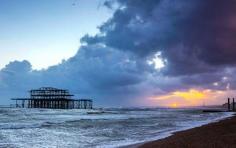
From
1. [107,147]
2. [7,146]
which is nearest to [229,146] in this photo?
[107,147]

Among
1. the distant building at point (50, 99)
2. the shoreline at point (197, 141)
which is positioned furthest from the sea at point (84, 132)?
the distant building at point (50, 99)

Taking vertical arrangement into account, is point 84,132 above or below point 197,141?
below

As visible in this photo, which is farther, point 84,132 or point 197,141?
point 84,132

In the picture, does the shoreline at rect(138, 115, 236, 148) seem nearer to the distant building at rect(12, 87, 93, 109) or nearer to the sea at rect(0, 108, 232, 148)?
the sea at rect(0, 108, 232, 148)

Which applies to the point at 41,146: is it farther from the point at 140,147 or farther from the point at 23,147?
the point at 140,147

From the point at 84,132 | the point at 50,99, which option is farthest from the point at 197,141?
the point at 50,99

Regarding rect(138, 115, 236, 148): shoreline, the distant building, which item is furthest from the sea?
the distant building

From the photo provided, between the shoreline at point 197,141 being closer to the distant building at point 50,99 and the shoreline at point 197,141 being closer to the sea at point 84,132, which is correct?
the sea at point 84,132

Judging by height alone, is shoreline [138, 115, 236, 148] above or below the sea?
above

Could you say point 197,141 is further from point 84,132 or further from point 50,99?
point 50,99

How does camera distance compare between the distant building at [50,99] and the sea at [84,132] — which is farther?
the distant building at [50,99]

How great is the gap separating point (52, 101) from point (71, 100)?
7.37 meters

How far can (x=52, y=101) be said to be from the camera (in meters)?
128

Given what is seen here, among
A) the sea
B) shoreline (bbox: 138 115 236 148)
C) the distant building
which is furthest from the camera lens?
the distant building
